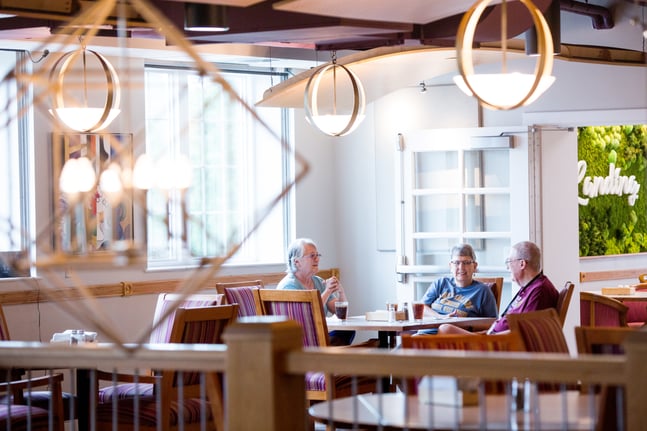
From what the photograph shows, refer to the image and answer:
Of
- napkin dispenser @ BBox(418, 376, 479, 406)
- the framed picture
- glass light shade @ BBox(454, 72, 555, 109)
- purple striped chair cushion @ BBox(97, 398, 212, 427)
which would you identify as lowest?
purple striped chair cushion @ BBox(97, 398, 212, 427)

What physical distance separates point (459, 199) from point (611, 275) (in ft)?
8.66

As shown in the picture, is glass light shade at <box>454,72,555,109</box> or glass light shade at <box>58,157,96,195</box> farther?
glass light shade at <box>454,72,555,109</box>

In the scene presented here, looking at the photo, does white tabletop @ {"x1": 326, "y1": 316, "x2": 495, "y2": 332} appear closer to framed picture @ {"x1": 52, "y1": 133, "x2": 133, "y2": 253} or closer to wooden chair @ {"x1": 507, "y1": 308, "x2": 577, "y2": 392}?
wooden chair @ {"x1": 507, "y1": 308, "x2": 577, "y2": 392}

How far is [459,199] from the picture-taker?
29.3ft

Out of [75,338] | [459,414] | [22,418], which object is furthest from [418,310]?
[459,414]

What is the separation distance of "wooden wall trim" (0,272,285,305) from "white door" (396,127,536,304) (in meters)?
1.25

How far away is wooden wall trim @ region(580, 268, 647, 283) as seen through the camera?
1046cm

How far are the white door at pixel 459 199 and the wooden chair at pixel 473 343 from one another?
15.7 feet

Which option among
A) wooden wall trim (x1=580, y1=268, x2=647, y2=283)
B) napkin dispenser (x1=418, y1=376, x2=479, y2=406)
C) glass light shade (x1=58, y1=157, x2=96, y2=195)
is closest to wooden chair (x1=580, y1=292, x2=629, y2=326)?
napkin dispenser (x1=418, y1=376, x2=479, y2=406)

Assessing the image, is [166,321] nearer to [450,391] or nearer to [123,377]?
[123,377]

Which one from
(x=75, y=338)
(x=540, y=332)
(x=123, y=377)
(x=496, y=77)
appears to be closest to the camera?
(x=496, y=77)

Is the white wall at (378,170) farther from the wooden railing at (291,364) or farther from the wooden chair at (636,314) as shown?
the wooden railing at (291,364)

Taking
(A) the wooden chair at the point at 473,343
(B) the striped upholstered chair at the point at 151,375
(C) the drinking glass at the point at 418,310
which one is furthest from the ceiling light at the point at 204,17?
(A) the wooden chair at the point at 473,343

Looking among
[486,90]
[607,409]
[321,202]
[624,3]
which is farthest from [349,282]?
[607,409]
